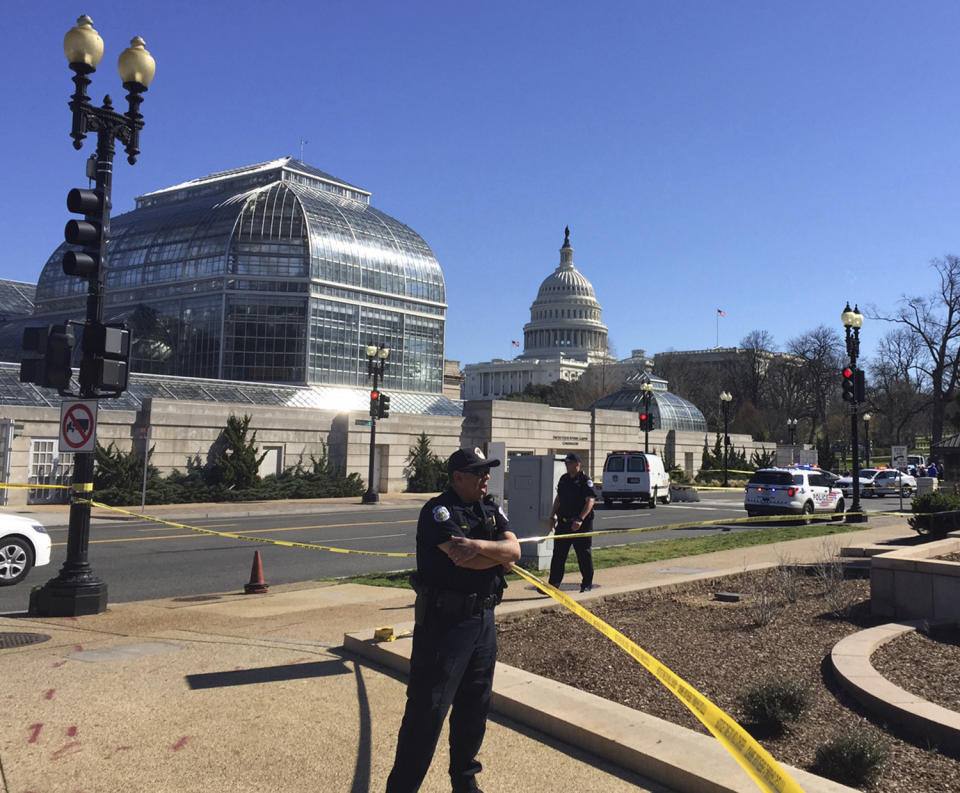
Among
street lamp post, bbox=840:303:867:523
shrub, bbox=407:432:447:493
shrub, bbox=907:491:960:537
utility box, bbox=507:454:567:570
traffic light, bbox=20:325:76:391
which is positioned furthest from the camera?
shrub, bbox=407:432:447:493

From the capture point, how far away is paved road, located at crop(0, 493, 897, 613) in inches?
505

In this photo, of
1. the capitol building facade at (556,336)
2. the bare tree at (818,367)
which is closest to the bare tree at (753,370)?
the bare tree at (818,367)

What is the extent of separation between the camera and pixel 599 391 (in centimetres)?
10962

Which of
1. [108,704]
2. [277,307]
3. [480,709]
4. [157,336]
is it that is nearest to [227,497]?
[277,307]

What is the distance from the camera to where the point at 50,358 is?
973 centimetres

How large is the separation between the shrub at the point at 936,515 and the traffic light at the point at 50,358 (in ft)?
48.0

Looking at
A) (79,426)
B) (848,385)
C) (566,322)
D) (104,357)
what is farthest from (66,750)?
(566,322)

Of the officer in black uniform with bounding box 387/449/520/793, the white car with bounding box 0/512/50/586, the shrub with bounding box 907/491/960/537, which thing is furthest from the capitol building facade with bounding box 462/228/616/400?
the officer in black uniform with bounding box 387/449/520/793

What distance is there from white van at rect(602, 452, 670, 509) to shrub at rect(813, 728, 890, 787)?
2848 centimetres

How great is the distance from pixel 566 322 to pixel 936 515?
15399cm

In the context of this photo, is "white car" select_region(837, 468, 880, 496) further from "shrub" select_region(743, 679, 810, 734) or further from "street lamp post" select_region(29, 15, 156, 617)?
"shrub" select_region(743, 679, 810, 734)

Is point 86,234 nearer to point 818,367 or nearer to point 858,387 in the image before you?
point 858,387

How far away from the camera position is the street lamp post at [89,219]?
384 inches

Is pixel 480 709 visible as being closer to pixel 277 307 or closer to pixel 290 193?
pixel 277 307
